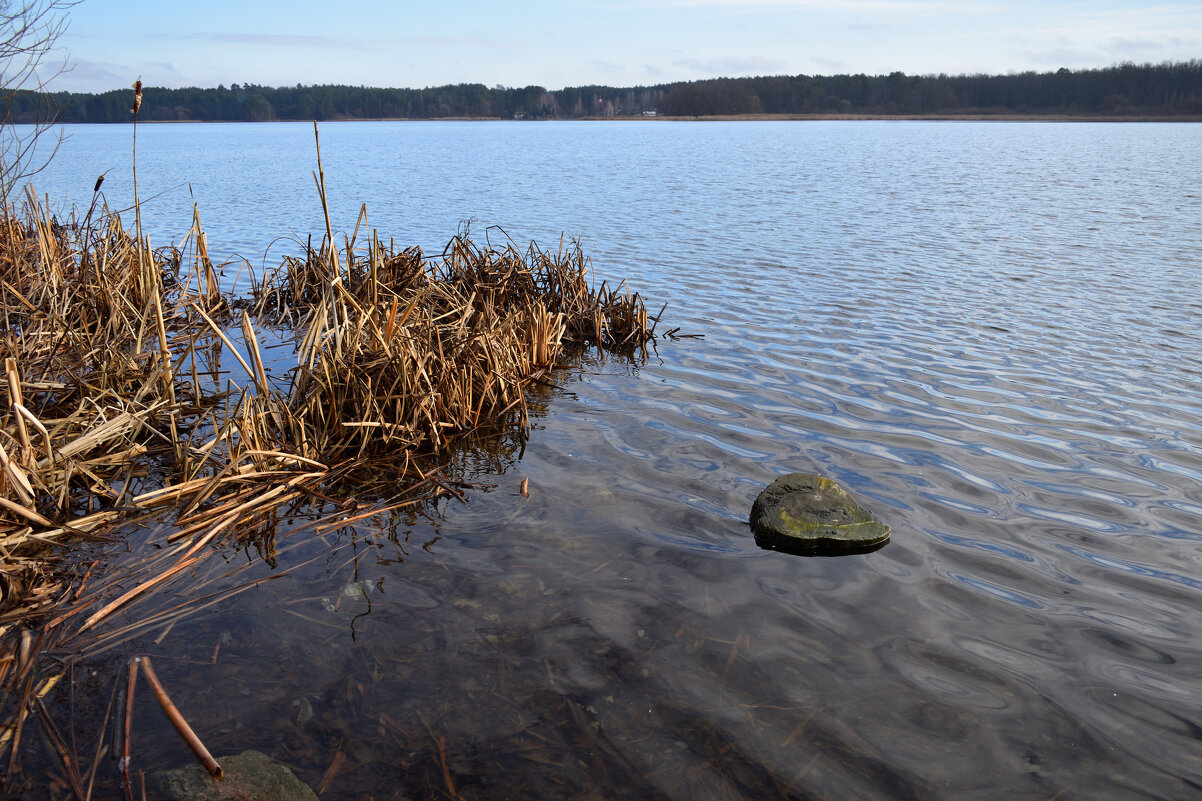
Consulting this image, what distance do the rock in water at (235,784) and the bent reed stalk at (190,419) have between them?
0.66m

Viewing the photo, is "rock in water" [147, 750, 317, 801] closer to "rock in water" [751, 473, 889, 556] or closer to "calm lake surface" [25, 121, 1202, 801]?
"calm lake surface" [25, 121, 1202, 801]

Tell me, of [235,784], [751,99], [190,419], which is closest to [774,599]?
[235,784]

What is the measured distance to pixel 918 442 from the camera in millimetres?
5699

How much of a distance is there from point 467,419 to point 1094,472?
A: 4550mm

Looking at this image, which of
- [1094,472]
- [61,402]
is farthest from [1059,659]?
[61,402]

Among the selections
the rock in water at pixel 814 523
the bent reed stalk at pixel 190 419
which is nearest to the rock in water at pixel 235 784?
the bent reed stalk at pixel 190 419

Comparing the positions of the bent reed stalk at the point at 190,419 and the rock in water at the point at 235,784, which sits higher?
the bent reed stalk at the point at 190,419

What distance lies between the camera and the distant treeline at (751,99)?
90688 millimetres

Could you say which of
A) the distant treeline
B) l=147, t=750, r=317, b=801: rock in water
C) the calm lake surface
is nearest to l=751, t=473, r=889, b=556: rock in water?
the calm lake surface

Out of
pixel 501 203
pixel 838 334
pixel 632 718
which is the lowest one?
pixel 632 718

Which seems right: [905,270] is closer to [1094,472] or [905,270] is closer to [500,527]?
[1094,472]

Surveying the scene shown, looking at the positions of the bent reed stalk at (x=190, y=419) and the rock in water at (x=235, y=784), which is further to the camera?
the bent reed stalk at (x=190, y=419)

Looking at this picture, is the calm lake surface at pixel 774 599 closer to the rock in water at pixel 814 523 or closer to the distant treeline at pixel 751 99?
the rock in water at pixel 814 523

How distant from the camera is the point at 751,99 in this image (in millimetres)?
112188
